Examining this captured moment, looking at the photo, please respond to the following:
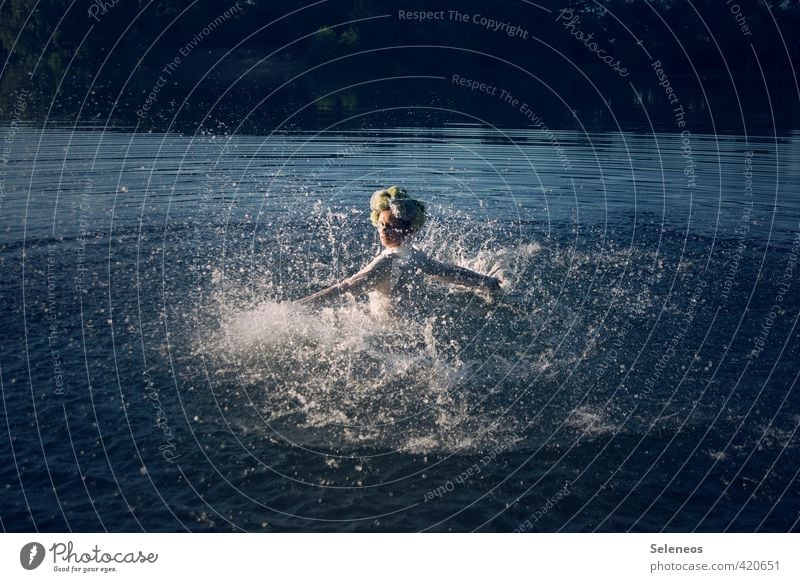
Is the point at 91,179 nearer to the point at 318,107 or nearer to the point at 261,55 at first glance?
the point at 318,107

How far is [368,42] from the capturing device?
57.1m

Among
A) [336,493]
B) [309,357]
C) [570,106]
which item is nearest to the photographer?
[336,493]

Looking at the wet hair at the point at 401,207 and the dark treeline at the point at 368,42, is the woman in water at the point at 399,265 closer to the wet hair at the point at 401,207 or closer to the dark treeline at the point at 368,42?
the wet hair at the point at 401,207

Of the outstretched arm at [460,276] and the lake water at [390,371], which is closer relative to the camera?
the lake water at [390,371]

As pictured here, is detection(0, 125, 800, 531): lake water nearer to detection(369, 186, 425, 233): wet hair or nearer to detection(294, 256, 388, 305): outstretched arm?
detection(294, 256, 388, 305): outstretched arm

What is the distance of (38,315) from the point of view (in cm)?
1088

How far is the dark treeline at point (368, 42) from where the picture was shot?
47500 mm

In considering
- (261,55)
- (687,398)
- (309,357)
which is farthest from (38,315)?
(261,55)

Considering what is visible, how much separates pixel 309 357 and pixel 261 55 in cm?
5651

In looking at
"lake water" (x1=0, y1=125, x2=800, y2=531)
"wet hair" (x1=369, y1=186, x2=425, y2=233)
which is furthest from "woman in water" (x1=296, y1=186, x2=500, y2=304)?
"lake water" (x1=0, y1=125, x2=800, y2=531)
